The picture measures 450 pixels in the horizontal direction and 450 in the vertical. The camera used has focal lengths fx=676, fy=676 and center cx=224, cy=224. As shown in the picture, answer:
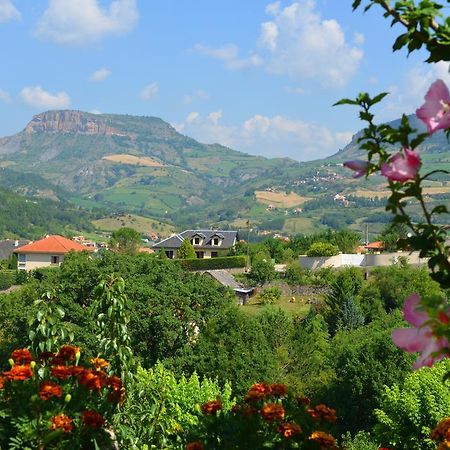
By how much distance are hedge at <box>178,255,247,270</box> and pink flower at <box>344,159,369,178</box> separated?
205 ft

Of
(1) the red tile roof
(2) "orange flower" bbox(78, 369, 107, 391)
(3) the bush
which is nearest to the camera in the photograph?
(2) "orange flower" bbox(78, 369, 107, 391)

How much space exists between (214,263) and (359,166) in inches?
2476

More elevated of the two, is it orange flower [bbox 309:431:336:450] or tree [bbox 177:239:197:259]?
orange flower [bbox 309:431:336:450]

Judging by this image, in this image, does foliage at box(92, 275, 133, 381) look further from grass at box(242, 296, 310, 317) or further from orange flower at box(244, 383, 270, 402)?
grass at box(242, 296, 310, 317)

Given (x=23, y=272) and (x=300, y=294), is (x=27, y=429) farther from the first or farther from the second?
(x=23, y=272)

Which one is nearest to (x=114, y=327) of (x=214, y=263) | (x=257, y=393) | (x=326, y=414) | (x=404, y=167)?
(x=257, y=393)

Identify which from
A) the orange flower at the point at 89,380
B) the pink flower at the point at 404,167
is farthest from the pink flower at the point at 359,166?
the orange flower at the point at 89,380

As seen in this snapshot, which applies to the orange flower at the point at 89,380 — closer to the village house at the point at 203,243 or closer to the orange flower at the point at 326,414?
the orange flower at the point at 326,414

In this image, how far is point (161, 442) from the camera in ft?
23.9

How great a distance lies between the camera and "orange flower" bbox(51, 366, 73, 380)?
482 centimetres

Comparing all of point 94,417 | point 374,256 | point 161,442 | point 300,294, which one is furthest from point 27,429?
point 374,256

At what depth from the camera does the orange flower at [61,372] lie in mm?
4816

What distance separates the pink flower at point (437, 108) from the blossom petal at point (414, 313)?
678 mm

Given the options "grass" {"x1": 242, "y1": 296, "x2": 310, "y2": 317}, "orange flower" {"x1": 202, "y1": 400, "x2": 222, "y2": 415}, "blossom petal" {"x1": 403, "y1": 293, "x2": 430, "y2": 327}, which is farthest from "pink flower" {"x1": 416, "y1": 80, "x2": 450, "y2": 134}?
"grass" {"x1": 242, "y1": 296, "x2": 310, "y2": 317}
